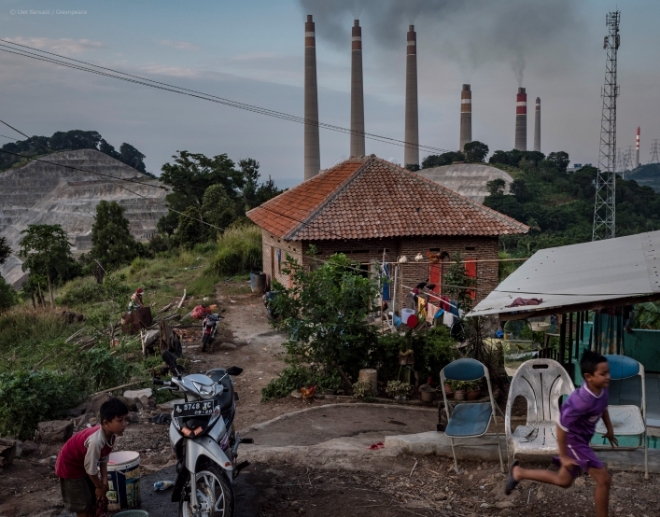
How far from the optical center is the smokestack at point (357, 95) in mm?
66938

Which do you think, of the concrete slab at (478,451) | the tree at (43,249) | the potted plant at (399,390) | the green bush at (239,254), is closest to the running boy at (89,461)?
the concrete slab at (478,451)

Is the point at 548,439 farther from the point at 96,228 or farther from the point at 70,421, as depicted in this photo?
the point at 96,228

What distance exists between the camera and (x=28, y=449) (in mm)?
7176

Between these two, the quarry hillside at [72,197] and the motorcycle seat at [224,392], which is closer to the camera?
the motorcycle seat at [224,392]

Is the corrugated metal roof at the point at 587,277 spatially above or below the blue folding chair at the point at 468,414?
above

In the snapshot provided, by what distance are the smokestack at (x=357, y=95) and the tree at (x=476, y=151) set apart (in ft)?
46.8

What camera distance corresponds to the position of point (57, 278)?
33500 millimetres

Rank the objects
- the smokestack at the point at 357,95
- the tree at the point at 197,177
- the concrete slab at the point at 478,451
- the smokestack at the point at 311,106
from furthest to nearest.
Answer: the smokestack at the point at 357,95 < the smokestack at the point at 311,106 < the tree at the point at 197,177 < the concrete slab at the point at 478,451

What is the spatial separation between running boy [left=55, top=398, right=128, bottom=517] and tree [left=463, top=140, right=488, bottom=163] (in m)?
72.5

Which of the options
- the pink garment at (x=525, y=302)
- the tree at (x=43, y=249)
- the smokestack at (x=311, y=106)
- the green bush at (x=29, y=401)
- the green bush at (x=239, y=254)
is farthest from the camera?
the smokestack at (x=311, y=106)

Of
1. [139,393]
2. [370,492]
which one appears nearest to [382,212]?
[139,393]

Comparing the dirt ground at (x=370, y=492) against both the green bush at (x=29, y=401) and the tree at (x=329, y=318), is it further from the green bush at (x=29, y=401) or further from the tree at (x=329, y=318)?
the tree at (x=329, y=318)

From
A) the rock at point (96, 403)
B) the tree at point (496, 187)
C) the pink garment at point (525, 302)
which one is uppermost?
the tree at point (496, 187)

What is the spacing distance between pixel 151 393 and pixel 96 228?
3043 cm
